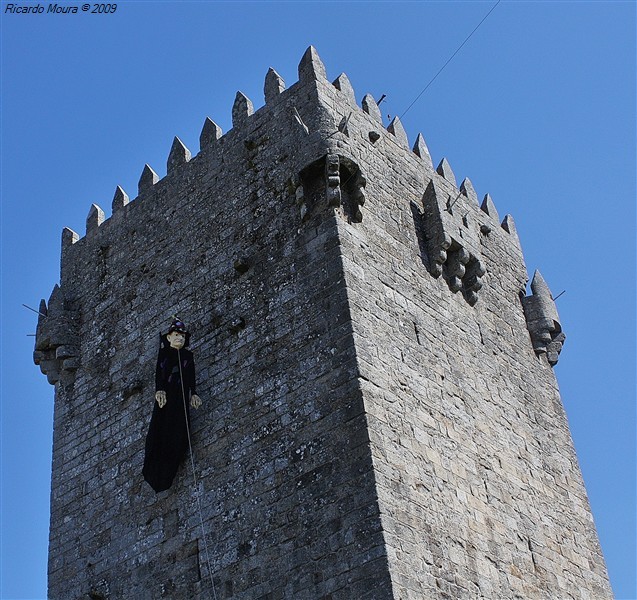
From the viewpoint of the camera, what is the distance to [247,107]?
13.2m

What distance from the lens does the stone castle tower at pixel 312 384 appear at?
400 inches

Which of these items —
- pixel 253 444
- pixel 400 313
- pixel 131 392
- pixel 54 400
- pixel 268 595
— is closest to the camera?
pixel 268 595

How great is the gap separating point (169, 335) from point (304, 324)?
5.31ft

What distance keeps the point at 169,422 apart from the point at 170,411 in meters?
0.11

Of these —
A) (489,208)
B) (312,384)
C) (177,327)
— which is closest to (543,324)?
(489,208)

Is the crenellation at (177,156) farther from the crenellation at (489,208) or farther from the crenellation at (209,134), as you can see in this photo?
the crenellation at (489,208)

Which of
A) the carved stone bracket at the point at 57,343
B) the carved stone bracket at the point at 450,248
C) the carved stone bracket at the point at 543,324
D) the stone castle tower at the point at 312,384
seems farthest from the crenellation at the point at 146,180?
the carved stone bracket at the point at 543,324

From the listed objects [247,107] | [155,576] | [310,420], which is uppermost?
[247,107]

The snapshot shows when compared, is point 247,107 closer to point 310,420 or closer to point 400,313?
point 400,313

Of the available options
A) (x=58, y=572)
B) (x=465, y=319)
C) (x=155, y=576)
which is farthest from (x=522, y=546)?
(x=58, y=572)

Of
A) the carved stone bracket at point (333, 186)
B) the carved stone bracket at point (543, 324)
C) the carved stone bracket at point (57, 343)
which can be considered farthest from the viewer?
the carved stone bracket at point (543, 324)

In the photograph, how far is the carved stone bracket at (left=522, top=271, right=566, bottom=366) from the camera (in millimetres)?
14453

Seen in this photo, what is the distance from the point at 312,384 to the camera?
34.9ft

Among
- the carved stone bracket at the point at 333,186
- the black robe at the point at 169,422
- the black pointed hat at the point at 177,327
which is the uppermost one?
the carved stone bracket at the point at 333,186
